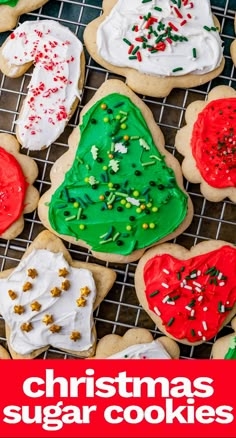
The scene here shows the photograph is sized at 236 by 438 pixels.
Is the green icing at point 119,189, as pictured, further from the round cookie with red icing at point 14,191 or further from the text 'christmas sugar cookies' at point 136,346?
the text 'christmas sugar cookies' at point 136,346

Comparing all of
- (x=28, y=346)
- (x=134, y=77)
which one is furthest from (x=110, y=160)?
(x=28, y=346)

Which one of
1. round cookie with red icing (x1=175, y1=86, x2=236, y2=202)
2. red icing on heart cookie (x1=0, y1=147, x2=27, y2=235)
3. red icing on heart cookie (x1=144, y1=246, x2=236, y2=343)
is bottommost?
red icing on heart cookie (x1=144, y1=246, x2=236, y2=343)

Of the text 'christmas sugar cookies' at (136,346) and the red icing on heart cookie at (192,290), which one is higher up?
the red icing on heart cookie at (192,290)

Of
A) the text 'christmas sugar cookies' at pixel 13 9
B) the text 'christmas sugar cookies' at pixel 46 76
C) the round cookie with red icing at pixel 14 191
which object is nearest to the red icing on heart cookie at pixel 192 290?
the round cookie with red icing at pixel 14 191

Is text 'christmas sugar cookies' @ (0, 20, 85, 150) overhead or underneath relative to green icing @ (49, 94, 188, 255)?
overhead

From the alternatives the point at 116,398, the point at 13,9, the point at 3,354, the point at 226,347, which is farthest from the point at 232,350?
the point at 13,9

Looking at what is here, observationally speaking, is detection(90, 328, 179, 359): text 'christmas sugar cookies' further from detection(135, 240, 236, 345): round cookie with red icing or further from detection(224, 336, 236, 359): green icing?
detection(224, 336, 236, 359): green icing

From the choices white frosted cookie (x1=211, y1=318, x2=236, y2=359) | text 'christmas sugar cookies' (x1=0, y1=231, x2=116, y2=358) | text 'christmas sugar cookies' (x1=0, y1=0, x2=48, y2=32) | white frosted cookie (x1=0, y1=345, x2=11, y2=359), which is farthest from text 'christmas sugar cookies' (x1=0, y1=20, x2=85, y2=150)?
white frosted cookie (x1=211, y1=318, x2=236, y2=359)
